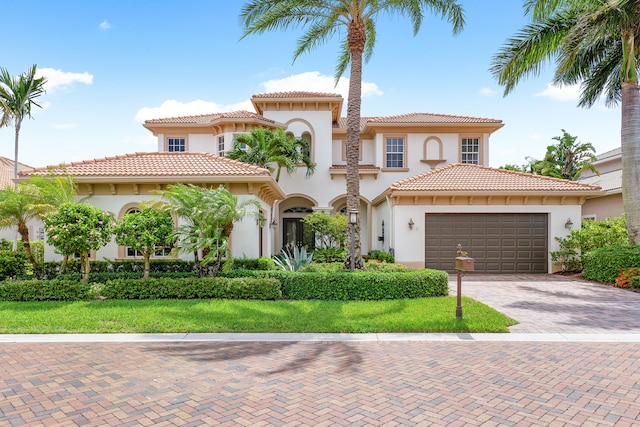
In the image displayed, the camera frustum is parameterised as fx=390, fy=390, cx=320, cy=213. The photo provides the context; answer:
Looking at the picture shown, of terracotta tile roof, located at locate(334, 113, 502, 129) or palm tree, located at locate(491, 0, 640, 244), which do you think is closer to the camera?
palm tree, located at locate(491, 0, 640, 244)

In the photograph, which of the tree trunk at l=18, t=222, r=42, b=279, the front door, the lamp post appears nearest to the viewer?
the tree trunk at l=18, t=222, r=42, b=279

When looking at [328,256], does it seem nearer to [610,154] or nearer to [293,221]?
[293,221]

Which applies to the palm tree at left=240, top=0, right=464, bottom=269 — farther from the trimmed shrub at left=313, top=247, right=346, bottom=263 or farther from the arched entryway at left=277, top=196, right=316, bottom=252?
the arched entryway at left=277, top=196, right=316, bottom=252

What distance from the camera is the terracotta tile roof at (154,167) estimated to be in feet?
41.8

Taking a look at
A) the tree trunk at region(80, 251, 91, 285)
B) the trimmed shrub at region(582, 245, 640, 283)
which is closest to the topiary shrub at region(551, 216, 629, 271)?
the trimmed shrub at region(582, 245, 640, 283)

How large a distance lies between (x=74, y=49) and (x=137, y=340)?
10.7m

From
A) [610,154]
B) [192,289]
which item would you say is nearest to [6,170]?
[192,289]

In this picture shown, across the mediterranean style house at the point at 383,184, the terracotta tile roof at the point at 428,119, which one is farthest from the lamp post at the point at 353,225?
the terracotta tile roof at the point at 428,119

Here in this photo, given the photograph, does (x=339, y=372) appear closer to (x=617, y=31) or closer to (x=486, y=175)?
(x=486, y=175)

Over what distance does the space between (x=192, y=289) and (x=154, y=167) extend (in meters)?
5.07

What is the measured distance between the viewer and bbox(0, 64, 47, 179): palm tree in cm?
2109

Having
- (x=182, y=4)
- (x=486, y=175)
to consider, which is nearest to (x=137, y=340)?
(x=182, y=4)

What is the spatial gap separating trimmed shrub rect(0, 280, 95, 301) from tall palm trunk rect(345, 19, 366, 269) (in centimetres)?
786

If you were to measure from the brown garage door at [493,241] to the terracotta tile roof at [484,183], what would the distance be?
125 centimetres
